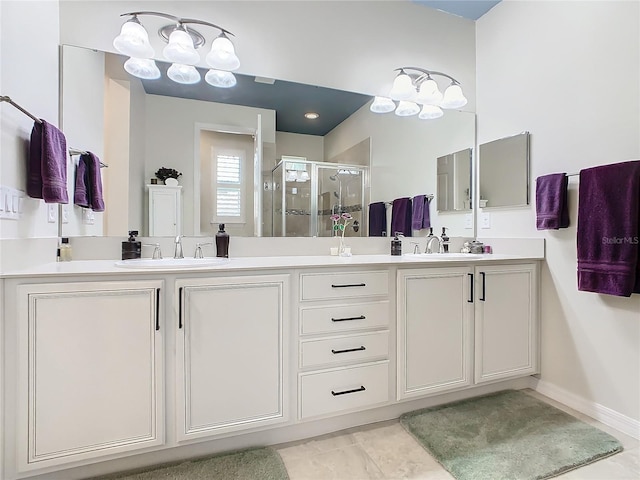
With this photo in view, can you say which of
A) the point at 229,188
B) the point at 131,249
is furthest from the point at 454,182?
the point at 131,249

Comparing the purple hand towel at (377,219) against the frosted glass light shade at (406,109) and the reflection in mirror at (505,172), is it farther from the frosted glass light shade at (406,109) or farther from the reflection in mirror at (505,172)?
the reflection in mirror at (505,172)

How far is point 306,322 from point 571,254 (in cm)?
161

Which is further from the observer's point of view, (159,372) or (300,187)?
(300,187)

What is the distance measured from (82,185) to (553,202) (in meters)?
2.59

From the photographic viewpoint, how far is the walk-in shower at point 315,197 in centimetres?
212

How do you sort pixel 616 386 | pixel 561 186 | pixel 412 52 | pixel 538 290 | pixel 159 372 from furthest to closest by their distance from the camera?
pixel 412 52 → pixel 538 290 → pixel 561 186 → pixel 616 386 → pixel 159 372

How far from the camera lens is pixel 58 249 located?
1.68 metres

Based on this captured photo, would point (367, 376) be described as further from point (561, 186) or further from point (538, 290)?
point (561, 186)

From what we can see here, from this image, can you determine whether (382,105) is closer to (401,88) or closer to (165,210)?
(401,88)

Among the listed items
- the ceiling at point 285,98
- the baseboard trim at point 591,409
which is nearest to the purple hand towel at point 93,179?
the ceiling at point 285,98

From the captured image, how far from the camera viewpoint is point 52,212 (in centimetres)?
164

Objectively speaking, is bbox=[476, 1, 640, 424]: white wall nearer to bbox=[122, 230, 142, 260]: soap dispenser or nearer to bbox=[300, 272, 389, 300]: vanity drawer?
bbox=[300, 272, 389, 300]: vanity drawer

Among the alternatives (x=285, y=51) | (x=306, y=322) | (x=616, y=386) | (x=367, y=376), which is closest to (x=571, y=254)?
(x=616, y=386)

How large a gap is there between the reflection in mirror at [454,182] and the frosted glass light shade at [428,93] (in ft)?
1.39
